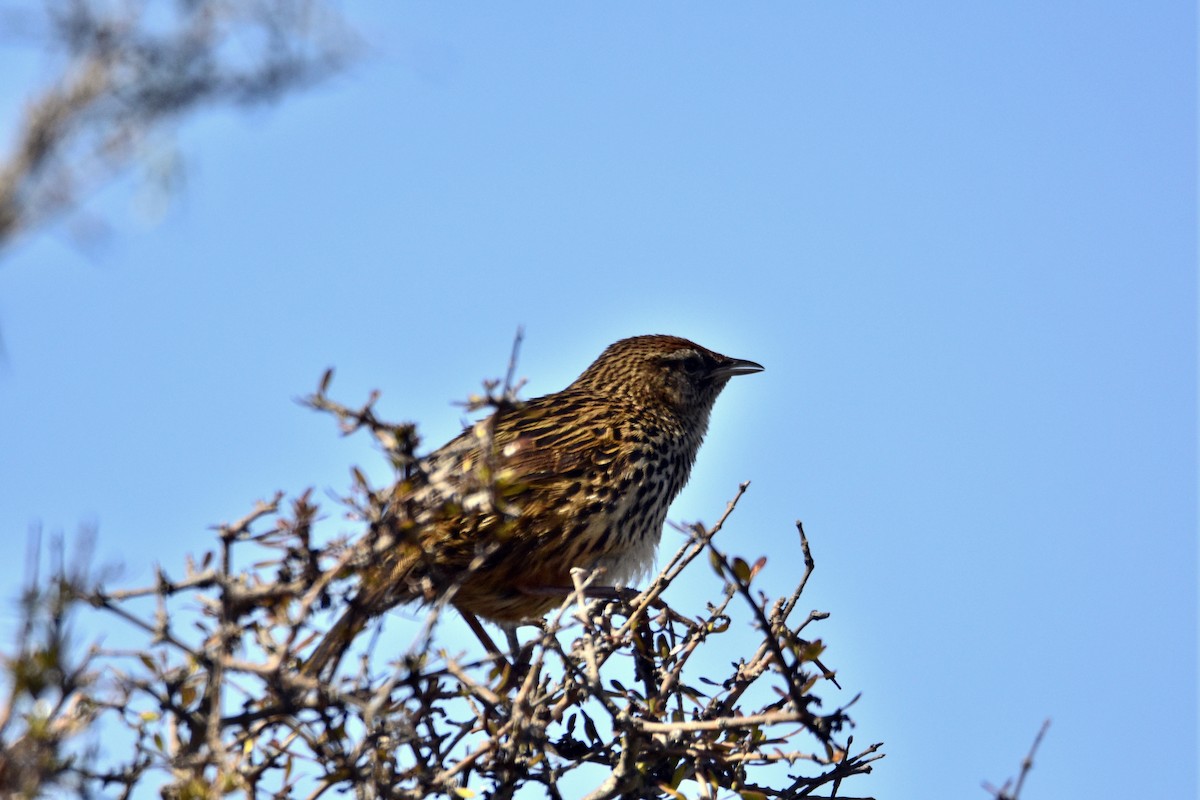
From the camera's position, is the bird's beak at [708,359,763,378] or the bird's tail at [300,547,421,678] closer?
the bird's tail at [300,547,421,678]

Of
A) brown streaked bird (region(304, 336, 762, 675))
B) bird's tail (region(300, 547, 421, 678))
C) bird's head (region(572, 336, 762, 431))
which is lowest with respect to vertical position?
bird's tail (region(300, 547, 421, 678))

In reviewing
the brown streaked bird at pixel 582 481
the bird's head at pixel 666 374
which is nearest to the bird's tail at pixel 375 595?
the brown streaked bird at pixel 582 481

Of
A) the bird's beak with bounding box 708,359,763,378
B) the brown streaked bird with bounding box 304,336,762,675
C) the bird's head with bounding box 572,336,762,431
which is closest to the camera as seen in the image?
the brown streaked bird with bounding box 304,336,762,675

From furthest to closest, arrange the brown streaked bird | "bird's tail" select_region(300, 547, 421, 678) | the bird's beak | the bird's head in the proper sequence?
the bird's beak
the bird's head
the brown streaked bird
"bird's tail" select_region(300, 547, 421, 678)

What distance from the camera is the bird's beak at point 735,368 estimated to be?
720 cm

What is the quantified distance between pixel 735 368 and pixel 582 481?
185 centimetres

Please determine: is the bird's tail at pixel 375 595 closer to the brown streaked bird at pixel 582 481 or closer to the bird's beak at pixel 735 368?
the brown streaked bird at pixel 582 481

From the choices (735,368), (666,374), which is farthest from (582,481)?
(735,368)

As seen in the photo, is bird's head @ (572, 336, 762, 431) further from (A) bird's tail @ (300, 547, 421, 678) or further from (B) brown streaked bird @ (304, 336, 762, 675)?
(A) bird's tail @ (300, 547, 421, 678)

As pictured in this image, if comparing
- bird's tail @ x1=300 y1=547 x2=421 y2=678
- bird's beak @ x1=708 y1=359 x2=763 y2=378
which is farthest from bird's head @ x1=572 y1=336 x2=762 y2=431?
bird's tail @ x1=300 y1=547 x2=421 y2=678

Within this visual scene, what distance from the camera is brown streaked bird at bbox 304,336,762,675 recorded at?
4977mm

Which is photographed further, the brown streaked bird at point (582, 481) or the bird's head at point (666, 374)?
the bird's head at point (666, 374)

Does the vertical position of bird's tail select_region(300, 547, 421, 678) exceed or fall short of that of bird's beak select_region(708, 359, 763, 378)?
it falls short

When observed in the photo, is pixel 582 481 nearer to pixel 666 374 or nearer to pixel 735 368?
pixel 666 374
